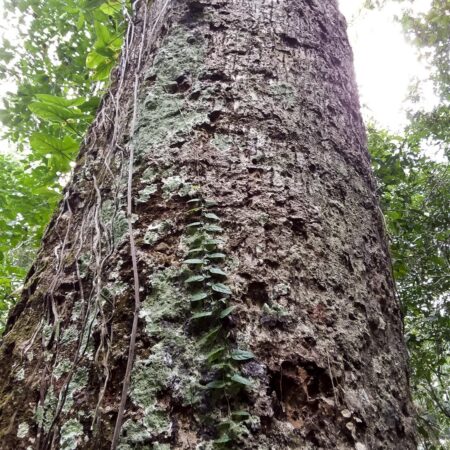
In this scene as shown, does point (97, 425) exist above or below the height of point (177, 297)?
below

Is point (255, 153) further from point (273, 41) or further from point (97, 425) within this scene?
point (97, 425)

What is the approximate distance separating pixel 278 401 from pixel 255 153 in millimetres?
623

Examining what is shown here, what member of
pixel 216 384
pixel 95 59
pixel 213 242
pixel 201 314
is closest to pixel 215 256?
pixel 213 242

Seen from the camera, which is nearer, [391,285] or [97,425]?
[97,425]

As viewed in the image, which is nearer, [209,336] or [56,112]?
[209,336]

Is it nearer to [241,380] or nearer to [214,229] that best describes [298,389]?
[241,380]

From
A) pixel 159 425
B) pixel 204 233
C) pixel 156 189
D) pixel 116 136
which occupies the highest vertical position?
pixel 116 136

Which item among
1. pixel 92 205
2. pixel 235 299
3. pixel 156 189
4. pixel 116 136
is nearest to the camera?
pixel 235 299

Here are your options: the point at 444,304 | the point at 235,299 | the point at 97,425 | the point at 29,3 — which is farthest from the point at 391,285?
the point at 29,3

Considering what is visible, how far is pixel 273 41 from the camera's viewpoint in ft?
4.61

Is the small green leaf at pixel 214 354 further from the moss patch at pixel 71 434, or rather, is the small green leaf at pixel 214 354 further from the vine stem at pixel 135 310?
the moss patch at pixel 71 434

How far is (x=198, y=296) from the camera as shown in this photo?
860 millimetres

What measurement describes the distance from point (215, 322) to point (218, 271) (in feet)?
0.36

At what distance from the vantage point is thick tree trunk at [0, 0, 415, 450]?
76 cm
